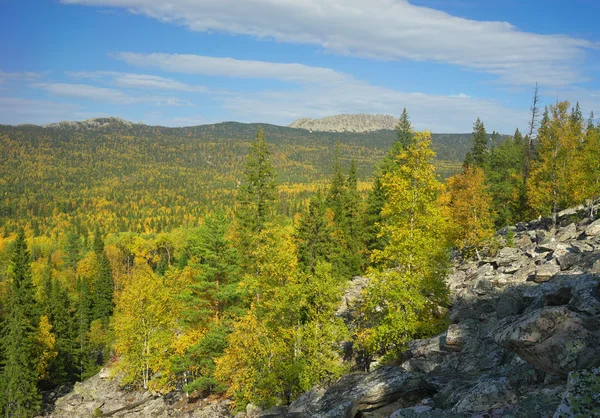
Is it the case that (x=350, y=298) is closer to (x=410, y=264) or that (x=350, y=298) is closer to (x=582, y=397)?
(x=410, y=264)

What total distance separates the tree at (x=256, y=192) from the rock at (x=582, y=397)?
29311mm

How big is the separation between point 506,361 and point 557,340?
4.50 metres

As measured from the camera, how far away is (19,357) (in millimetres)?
40812

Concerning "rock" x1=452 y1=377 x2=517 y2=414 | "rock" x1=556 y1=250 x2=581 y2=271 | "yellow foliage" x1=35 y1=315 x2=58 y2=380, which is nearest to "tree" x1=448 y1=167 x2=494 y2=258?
"rock" x1=556 y1=250 x2=581 y2=271

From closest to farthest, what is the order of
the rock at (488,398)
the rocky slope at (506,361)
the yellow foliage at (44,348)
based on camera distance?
1. the rocky slope at (506,361)
2. the rock at (488,398)
3. the yellow foliage at (44,348)

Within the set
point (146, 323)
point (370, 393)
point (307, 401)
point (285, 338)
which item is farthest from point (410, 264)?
point (146, 323)

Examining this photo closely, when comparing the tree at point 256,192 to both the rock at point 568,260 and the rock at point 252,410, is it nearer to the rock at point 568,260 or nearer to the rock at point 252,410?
the rock at point 252,410

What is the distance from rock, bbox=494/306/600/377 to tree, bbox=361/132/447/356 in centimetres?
889

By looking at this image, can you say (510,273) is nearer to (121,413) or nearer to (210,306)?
(210,306)

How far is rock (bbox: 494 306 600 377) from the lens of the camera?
339 inches

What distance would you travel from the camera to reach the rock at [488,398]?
8773 mm

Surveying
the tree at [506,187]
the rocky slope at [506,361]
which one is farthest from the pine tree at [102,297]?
the tree at [506,187]

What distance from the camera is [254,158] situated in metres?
35.2

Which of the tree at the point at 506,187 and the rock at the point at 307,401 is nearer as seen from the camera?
the rock at the point at 307,401
